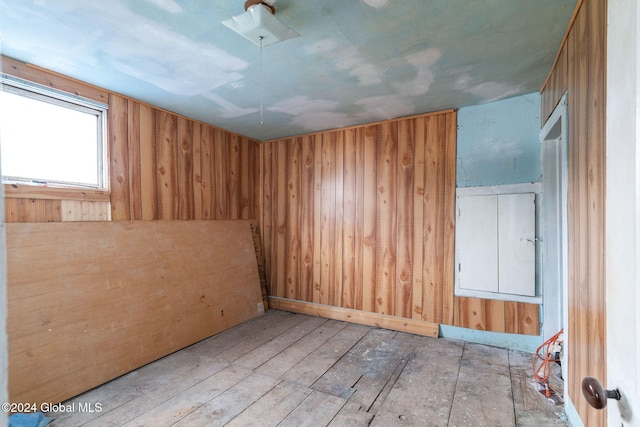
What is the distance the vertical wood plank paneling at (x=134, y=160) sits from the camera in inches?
104

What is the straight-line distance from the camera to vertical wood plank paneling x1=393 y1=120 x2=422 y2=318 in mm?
3125

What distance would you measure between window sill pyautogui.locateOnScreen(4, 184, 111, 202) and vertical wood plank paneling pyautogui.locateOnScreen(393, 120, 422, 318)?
2709 millimetres

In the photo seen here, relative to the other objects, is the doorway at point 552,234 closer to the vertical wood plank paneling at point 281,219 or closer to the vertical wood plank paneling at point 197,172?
the vertical wood plank paneling at point 281,219

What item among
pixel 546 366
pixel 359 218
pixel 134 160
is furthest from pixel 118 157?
pixel 546 366

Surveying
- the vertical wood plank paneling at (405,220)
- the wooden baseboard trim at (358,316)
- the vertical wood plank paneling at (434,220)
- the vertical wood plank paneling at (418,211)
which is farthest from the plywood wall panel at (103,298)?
the vertical wood plank paneling at (434,220)

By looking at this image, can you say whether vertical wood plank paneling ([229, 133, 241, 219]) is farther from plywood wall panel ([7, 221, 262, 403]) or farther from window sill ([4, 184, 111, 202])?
window sill ([4, 184, 111, 202])

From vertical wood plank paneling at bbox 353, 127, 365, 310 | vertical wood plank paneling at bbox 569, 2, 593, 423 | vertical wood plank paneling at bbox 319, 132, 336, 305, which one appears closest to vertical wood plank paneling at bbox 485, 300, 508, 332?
vertical wood plank paneling at bbox 569, 2, 593, 423

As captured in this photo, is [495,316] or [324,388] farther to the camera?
[495,316]

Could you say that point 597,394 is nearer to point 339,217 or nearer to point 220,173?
point 339,217

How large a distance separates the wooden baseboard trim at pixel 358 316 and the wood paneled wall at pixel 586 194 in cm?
134

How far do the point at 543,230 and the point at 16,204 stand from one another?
3.90m

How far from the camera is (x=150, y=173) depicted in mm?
2799

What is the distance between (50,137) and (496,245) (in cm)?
371

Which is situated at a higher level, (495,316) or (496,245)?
(496,245)
